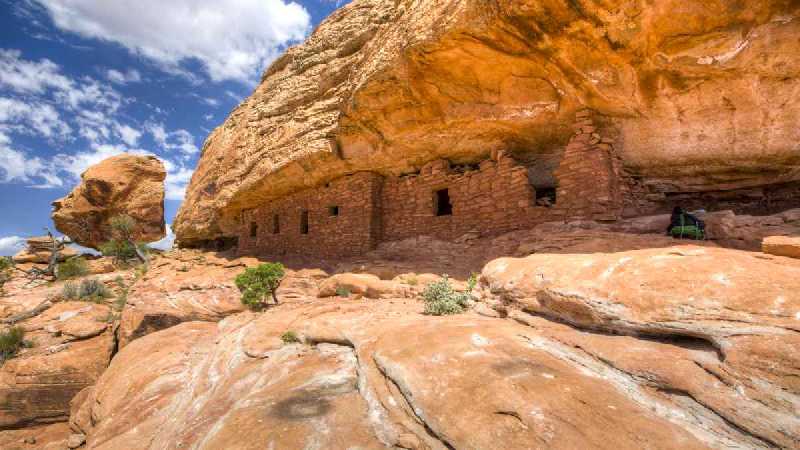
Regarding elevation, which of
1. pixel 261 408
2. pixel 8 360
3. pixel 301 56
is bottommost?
pixel 8 360

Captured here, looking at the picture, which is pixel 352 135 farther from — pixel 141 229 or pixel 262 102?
pixel 141 229

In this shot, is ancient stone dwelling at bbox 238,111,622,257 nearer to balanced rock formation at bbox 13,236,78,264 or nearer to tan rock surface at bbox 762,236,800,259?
tan rock surface at bbox 762,236,800,259

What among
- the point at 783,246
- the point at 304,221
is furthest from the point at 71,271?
the point at 783,246

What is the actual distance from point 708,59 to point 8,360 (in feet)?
41.4

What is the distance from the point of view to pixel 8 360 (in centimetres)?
705

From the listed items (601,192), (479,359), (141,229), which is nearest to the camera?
(479,359)

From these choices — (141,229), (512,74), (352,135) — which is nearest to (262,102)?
(352,135)

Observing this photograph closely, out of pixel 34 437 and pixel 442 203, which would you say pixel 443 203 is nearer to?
pixel 442 203

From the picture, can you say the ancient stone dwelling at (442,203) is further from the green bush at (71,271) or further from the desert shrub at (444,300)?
the green bush at (71,271)

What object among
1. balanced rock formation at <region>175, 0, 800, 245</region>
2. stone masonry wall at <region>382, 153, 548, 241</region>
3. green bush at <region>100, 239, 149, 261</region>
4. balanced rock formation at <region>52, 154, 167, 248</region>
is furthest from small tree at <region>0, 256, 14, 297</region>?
stone masonry wall at <region>382, 153, 548, 241</region>

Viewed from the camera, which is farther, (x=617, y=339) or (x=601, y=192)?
(x=601, y=192)

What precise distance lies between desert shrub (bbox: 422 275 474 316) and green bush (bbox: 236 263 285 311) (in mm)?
3522

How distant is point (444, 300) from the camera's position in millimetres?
4387

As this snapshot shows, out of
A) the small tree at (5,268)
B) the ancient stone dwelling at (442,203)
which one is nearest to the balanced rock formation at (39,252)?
the small tree at (5,268)
